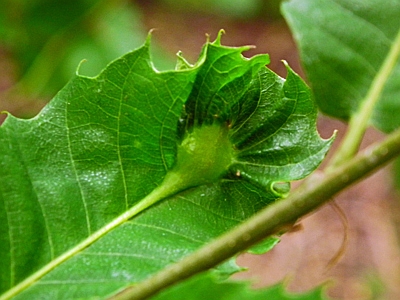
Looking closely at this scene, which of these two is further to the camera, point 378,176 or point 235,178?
point 378,176

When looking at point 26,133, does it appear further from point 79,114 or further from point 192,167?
point 192,167

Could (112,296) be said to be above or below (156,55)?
below

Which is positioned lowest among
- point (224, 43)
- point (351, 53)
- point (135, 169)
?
point (135, 169)

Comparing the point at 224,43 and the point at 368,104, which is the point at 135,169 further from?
Answer: the point at 224,43

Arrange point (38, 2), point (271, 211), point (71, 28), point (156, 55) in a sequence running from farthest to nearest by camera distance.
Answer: point (156, 55), point (71, 28), point (38, 2), point (271, 211)

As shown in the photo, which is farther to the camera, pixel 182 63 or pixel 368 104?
pixel 368 104

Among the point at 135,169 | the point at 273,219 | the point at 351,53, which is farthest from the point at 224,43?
the point at 273,219

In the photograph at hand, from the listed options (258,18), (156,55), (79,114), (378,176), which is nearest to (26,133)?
(79,114)

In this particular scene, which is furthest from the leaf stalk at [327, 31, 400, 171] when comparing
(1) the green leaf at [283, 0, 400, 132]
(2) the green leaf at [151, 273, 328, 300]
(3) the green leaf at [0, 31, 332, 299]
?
(2) the green leaf at [151, 273, 328, 300]

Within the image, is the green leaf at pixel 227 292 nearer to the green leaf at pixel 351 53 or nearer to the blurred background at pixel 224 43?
the blurred background at pixel 224 43
